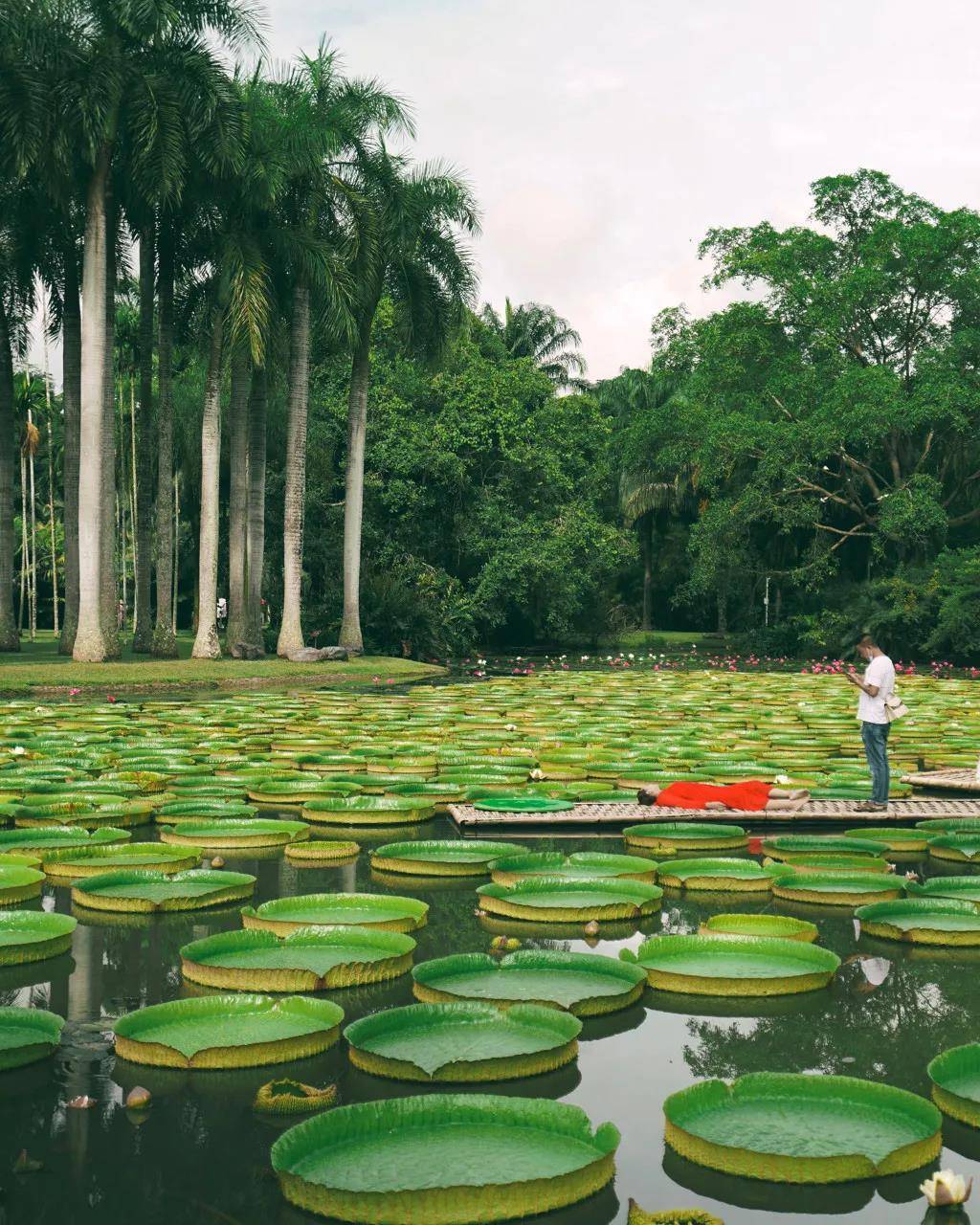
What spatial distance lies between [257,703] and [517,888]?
11882 millimetres

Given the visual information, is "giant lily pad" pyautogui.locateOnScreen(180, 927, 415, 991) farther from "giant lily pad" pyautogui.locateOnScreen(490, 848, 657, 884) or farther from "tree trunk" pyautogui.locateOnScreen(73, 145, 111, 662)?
"tree trunk" pyautogui.locateOnScreen(73, 145, 111, 662)

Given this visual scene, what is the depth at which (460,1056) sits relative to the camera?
4031 mm

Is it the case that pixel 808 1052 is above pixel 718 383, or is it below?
below

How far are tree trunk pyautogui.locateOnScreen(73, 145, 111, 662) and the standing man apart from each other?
15.7m

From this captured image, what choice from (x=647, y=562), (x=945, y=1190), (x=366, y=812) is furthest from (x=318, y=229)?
(x=647, y=562)

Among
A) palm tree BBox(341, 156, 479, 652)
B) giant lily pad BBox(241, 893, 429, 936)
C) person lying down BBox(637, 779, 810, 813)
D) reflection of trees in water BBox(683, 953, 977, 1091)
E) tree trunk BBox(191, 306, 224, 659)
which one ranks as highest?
palm tree BBox(341, 156, 479, 652)

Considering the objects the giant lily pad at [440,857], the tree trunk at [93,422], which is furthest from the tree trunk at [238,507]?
the giant lily pad at [440,857]

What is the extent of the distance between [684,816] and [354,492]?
21.2m

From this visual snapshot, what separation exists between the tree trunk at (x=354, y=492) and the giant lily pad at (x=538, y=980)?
23935 millimetres

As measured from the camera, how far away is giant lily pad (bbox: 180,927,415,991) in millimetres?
4836

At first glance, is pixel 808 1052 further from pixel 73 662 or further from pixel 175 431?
pixel 175 431

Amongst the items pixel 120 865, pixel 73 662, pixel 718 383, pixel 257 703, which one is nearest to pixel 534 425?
pixel 718 383

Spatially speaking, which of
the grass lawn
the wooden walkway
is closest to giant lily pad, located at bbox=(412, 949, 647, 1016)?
the wooden walkway

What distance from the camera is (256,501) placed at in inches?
1078
